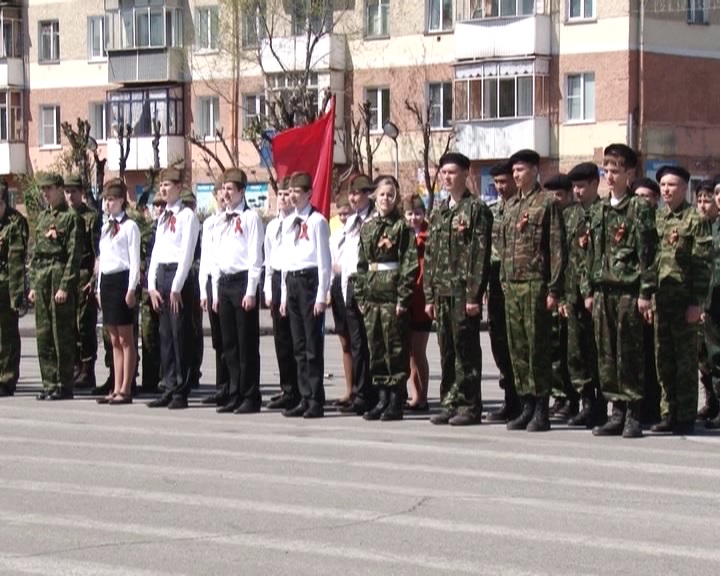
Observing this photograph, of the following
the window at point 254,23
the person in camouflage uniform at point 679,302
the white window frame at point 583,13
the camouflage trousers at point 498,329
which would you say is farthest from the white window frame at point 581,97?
the person in camouflage uniform at point 679,302

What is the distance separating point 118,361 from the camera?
17.3m

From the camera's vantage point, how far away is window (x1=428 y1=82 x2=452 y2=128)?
55281 mm

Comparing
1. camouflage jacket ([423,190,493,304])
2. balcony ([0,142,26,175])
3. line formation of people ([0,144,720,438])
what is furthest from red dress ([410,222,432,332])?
balcony ([0,142,26,175])

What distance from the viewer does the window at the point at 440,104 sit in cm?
5528

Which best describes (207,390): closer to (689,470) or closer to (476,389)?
(476,389)

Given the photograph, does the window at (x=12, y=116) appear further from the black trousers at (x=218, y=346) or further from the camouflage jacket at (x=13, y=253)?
the black trousers at (x=218, y=346)

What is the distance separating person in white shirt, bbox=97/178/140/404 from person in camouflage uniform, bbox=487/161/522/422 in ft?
12.3

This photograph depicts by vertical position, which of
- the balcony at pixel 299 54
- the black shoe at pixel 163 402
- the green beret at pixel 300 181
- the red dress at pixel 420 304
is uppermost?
the balcony at pixel 299 54

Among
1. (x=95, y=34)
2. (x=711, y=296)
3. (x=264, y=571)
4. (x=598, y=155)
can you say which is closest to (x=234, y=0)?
(x=95, y=34)

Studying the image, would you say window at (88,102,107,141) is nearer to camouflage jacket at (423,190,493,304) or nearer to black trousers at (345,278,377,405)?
black trousers at (345,278,377,405)

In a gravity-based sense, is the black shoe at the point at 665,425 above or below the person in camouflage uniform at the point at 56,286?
below

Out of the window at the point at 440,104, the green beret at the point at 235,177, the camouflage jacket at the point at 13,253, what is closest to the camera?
the green beret at the point at 235,177

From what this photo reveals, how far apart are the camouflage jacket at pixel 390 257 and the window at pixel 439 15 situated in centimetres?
4013

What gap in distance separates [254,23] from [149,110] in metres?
6.19
